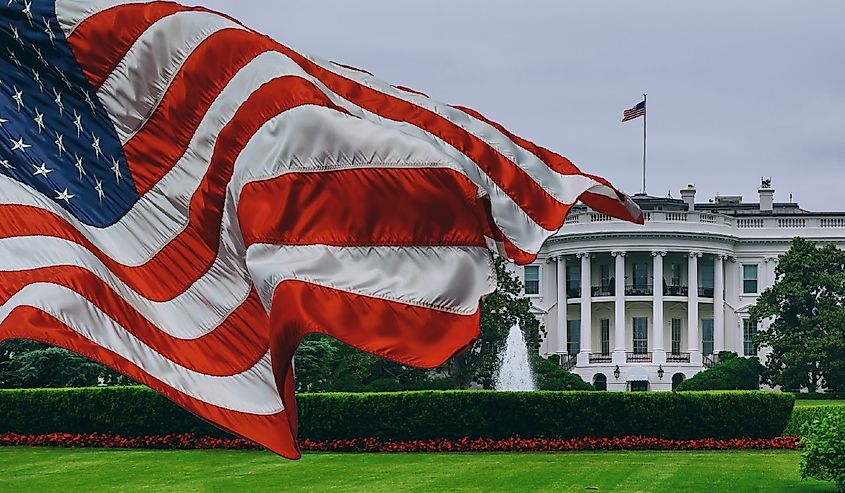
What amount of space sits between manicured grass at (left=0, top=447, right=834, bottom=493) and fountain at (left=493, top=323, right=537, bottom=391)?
2778 centimetres

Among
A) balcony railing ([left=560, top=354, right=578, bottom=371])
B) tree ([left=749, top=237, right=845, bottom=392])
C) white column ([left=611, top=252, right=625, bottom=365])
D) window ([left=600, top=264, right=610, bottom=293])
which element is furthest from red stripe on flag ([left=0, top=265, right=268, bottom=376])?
window ([left=600, top=264, right=610, bottom=293])

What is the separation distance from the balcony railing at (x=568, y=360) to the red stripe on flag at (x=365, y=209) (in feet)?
183

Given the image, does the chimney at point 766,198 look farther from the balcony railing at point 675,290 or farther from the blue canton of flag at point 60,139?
the blue canton of flag at point 60,139

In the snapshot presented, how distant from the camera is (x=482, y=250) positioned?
587cm

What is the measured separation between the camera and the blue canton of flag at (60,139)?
21.4 ft

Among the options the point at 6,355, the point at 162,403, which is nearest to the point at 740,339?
the point at 6,355

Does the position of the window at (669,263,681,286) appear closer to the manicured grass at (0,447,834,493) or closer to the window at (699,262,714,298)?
the window at (699,262,714,298)

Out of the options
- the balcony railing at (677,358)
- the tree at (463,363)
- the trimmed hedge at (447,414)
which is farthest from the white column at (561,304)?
the trimmed hedge at (447,414)

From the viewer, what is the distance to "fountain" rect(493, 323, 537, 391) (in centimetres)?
4906

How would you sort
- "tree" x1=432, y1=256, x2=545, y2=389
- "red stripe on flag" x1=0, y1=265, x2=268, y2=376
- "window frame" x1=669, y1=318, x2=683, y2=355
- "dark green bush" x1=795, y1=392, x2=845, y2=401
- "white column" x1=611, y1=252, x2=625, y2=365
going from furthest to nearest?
"window frame" x1=669, y1=318, x2=683, y2=355 → "white column" x1=611, y1=252, x2=625, y2=365 → "tree" x1=432, y1=256, x2=545, y2=389 → "dark green bush" x1=795, y1=392, x2=845, y2=401 → "red stripe on flag" x1=0, y1=265, x2=268, y2=376

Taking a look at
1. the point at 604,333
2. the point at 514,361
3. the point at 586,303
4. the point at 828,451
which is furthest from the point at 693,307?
the point at 828,451

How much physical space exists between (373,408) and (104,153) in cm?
1555

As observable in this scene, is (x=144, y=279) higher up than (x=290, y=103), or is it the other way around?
(x=290, y=103)

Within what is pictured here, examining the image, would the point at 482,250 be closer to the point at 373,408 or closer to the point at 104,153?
the point at 104,153
